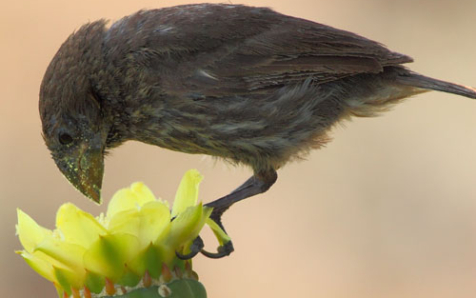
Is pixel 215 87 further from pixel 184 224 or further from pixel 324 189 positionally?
pixel 324 189

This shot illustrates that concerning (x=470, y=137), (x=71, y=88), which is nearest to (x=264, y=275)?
(x=470, y=137)

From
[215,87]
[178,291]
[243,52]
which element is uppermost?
[243,52]

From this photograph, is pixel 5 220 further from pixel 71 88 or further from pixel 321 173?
pixel 71 88

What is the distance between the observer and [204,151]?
12.8 ft

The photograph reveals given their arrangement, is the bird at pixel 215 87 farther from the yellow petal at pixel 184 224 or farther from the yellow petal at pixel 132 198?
the yellow petal at pixel 184 224

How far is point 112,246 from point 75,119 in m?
1.15

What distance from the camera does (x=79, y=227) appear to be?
8.69ft

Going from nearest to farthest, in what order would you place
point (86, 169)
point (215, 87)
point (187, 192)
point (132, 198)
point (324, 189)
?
point (187, 192), point (132, 198), point (86, 169), point (215, 87), point (324, 189)

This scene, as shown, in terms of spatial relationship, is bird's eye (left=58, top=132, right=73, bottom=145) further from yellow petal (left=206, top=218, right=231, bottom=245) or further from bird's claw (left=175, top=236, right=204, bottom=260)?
yellow petal (left=206, top=218, right=231, bottom=245)

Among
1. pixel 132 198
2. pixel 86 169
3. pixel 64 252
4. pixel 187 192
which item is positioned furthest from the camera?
pixel 86 169

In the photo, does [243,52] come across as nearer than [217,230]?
No

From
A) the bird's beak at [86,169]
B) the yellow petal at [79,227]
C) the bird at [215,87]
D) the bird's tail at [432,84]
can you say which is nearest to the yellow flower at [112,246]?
the yellow petal at [79,227]

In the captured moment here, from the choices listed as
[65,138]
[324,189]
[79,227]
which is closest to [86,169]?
[65,138]

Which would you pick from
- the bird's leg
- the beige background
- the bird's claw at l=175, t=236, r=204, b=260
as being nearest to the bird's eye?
the bird's leg
